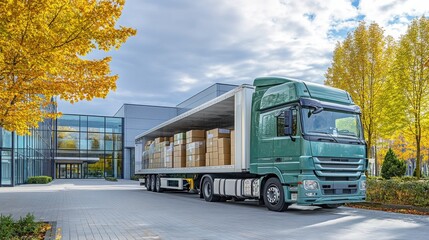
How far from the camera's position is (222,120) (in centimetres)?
1709

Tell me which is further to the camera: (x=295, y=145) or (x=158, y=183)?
(x=158, y=183)

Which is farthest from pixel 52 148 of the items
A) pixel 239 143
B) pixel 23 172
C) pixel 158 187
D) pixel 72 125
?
pixel 239 143

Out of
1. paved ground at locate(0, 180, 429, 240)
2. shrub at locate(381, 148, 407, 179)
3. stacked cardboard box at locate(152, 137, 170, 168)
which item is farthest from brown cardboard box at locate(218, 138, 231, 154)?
shrub at locate(381, 148, 407, 179)

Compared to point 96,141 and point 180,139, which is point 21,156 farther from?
point 96,141

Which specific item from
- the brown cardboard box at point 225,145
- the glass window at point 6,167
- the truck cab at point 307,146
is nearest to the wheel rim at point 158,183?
the brown cardboard box at point 225,145

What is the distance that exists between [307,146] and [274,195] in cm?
211

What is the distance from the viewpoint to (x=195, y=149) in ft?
55.4

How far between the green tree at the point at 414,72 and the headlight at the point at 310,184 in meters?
11.7

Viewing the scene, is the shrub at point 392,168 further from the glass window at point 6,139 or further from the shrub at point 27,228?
the glass window at point 6,139

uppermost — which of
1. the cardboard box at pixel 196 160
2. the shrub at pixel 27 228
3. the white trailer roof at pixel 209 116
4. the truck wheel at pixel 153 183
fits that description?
the white trailer roof at pixel 209 116

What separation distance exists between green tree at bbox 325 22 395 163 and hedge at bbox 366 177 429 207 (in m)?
7.22

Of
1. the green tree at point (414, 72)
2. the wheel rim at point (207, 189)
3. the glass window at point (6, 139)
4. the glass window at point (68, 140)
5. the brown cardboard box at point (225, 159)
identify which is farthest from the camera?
the glass window at point (68, 140)

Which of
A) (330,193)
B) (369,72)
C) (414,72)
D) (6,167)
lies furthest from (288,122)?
(6,167)

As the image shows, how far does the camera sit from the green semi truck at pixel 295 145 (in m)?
11.0
